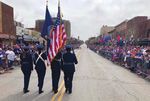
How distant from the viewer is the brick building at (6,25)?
4098 centimetres

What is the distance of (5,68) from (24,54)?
9.41 metres

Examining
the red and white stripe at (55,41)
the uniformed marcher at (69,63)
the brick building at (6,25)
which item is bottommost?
the uniformed marcher at (69,63)

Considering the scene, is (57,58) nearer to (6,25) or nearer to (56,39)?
(56,39)

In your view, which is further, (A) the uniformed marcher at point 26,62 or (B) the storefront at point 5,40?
(B) the storefront at point 5,40

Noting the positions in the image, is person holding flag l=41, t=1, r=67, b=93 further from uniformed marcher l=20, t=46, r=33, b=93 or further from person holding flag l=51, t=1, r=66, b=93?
uniformed marcher l=20, t=46, r=33, b=93

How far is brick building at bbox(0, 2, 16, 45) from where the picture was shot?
4098cm

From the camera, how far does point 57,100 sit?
29.1 ft

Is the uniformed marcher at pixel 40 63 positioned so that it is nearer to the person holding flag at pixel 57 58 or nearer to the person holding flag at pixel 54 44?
the person holding flag at pixel 54 44

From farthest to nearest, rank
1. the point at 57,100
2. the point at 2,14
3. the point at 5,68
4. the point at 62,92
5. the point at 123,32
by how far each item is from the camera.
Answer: the point at 123,32
the point at 2,14
the point at 5,68
the point at 62,92
the point at 57,100

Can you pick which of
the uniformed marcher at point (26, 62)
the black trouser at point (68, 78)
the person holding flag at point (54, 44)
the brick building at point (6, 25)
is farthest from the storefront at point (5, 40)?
the black trouser at point (68, 78)

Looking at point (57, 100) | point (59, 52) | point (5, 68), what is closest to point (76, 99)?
point (57, 100)

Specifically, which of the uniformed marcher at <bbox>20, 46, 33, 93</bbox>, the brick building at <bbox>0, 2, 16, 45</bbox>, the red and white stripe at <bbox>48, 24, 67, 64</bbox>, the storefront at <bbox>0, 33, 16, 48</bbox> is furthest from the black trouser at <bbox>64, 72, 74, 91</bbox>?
the brick building at <bbox>0, 2, 16, 45</bbox>

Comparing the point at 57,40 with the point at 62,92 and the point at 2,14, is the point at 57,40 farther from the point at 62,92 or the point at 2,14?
the point at 2,14

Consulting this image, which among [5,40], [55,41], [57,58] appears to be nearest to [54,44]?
[55,41]
